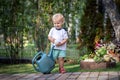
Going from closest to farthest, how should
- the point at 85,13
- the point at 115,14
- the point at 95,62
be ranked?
1. the point at 95,62
2. the point at 115,14
3. the point at 85,13

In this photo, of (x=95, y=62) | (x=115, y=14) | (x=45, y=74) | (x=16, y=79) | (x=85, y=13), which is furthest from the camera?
(x=85, y=13)

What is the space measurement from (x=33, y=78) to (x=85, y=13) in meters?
5.34

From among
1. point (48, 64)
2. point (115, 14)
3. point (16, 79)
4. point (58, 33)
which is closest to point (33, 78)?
point (16, 79)

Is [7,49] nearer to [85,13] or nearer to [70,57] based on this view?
[70,57]

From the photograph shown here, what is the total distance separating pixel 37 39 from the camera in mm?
10930

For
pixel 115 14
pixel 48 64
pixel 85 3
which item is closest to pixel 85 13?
pixel 85 3

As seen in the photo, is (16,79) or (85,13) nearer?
(16,79)

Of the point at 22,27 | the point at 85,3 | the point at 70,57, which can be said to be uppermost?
the point at 85,3

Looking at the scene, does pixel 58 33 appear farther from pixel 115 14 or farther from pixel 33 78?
pixel 115 14

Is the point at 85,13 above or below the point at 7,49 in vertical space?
above

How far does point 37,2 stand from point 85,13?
160 centimetres

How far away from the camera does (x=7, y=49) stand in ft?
35.2

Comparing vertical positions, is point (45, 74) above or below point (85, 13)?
below

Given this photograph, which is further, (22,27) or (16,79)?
(22,27)
